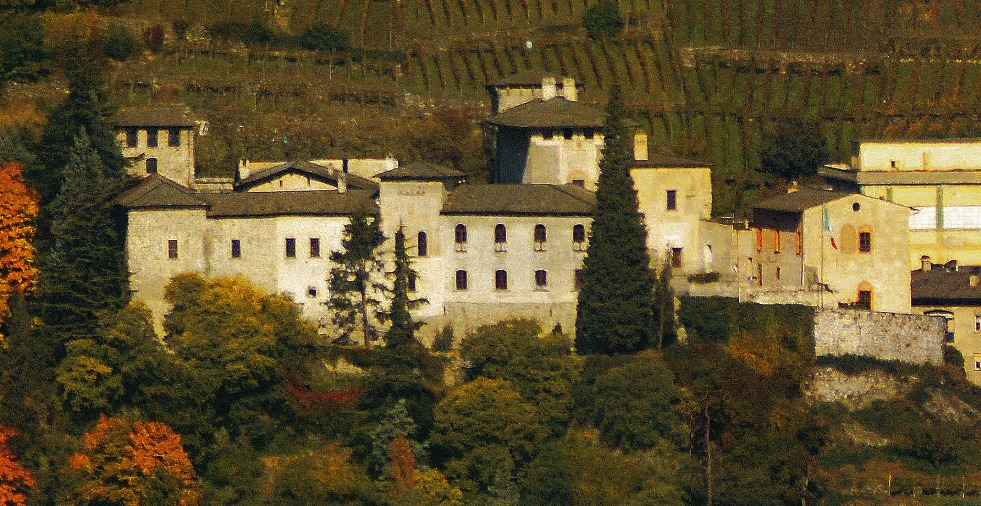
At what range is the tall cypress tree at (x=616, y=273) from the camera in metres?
74.3

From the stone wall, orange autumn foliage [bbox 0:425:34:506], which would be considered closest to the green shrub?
orange autumn foliage [bbox 0:425:34:506]

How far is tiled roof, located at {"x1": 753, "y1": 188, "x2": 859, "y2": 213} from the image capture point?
256ft

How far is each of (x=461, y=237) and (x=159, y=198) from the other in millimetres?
9301

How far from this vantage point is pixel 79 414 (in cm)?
7256

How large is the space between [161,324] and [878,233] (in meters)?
22.3

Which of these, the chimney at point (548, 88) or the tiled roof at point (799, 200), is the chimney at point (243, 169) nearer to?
the chimney at point (548, 88)

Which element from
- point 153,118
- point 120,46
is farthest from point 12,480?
point 120,46

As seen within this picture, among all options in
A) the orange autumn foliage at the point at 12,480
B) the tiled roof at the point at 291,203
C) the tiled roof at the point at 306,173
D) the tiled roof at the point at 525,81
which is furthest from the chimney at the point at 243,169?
the orange autumn foliage at the point at 12,480

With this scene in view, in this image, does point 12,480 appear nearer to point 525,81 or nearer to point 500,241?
point 500,241

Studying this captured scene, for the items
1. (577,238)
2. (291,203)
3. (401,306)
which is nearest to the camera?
(401,306)

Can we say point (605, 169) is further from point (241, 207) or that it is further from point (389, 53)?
point (389, 53)

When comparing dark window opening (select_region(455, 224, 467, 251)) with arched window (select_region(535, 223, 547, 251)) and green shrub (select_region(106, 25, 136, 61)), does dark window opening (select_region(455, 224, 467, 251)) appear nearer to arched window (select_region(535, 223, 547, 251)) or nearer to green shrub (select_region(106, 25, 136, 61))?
arched window (select_region(535, 223, 547, 251))

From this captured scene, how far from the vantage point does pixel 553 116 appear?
3199 inches

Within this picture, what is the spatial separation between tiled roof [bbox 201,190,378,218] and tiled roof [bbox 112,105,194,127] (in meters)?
5.04
